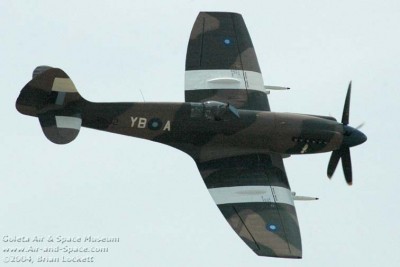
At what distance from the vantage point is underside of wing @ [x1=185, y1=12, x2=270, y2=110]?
46.5m

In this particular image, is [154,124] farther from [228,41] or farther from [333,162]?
[333,162]

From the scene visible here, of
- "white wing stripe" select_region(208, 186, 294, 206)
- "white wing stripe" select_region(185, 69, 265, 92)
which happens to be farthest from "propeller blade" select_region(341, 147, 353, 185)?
"white wing stripe" select_region(185, 69, 265, 92)

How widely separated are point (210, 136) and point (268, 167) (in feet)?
7.22

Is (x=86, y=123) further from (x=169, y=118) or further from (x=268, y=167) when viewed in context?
(x=268, y=167)

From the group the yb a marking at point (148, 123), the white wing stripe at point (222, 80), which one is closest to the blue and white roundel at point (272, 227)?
the yb a marking at point (148, 123)

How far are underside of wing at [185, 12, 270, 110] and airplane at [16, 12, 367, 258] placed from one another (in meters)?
0.05

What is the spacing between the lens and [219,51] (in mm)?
47625

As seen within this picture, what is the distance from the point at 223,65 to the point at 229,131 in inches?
138

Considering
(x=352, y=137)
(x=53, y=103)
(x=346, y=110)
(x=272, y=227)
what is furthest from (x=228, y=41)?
(x=272, y=227)

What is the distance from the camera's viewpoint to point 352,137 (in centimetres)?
4581

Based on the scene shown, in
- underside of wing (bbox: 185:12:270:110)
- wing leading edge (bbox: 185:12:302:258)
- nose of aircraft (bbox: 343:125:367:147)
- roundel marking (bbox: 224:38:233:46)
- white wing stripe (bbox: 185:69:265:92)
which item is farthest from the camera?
roundel marking (bbox: 224:38:233:46)

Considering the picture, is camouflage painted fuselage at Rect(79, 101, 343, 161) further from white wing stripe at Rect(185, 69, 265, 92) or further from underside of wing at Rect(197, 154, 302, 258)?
white wing stripe at Rect(185, 69, 265, 92)

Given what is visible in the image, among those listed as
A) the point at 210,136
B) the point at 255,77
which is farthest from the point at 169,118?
the point at 255,77

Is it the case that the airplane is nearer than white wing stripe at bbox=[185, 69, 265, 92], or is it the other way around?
the airplane
